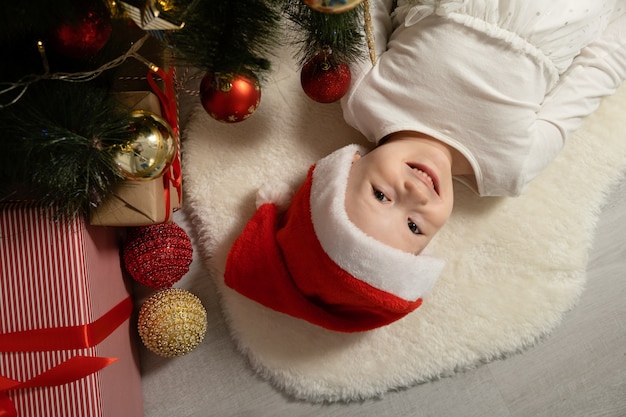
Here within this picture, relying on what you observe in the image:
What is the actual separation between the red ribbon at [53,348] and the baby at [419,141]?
264mm

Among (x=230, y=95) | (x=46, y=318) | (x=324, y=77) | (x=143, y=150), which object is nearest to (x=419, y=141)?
(x=324, y=77)

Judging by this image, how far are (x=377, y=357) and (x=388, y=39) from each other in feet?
2.14

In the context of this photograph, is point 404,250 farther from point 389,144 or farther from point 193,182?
point 193,182

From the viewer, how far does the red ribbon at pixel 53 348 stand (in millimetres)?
752

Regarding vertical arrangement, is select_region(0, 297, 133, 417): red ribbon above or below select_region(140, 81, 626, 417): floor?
above

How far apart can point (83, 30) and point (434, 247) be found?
2.51 feet

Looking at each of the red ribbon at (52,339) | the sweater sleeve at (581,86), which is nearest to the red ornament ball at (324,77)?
the sweater sleeve at (581,86)

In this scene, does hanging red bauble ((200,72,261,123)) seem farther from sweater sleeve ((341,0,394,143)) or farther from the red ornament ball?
sweater sleeve ((341,0,394,143))

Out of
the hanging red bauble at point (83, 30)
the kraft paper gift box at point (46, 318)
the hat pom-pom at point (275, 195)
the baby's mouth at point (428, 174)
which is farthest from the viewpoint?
the hat pom-pom at point (275, 195)

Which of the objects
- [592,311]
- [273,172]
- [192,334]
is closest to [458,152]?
[273,172]

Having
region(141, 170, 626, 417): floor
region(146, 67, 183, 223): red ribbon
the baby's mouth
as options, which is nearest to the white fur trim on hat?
the baby's mouth

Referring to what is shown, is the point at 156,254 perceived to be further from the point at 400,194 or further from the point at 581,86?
the point at 581,86

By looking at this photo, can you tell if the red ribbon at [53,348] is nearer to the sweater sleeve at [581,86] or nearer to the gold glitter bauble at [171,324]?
the gold glitter bauble at [171,324]

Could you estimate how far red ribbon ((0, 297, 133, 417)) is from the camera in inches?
29.6
